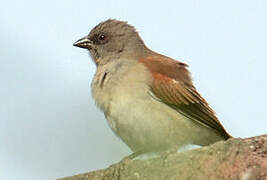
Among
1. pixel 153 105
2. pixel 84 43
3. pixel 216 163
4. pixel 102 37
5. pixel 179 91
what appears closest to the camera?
pixel 216 163

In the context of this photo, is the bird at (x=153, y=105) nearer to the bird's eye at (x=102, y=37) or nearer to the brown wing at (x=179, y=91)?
the brown wing at (x=179, y=91)

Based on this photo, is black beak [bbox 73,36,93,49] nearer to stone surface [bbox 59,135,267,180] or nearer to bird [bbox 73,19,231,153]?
bird [bbox 73,19,231,153]

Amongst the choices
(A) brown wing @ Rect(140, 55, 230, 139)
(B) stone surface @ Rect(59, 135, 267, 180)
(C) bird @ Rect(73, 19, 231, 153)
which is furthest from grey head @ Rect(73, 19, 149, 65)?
(B) stone surface @ Rect(59, 135, 267, 180)

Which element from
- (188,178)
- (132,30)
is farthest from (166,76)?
(188,178)

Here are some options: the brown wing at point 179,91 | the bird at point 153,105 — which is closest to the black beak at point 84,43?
the bird at point 153,105

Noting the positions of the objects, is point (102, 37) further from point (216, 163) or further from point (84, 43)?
point (216, 163)

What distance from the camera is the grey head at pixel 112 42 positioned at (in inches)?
262

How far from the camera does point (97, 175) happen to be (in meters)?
3.58

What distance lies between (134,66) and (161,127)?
0.93 meters

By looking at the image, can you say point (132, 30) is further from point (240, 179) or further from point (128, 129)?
point (240, 179)

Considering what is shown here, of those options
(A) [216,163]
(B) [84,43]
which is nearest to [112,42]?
(B) [84,43]

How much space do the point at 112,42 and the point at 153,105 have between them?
1855 mm

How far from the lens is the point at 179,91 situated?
5719 millimetres

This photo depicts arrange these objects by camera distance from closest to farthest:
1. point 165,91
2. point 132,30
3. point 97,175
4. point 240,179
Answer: point 240,179, point 97,175, point 165,91, point 132,30
